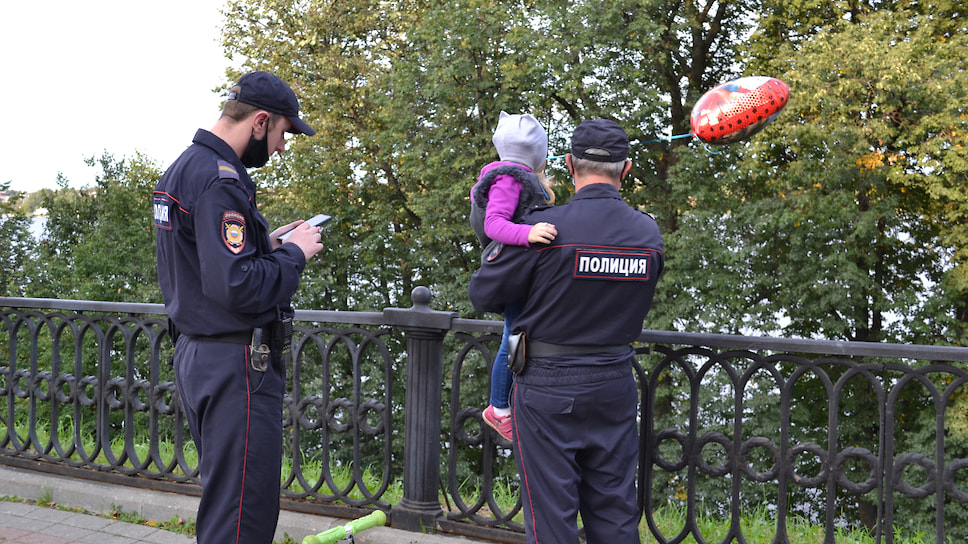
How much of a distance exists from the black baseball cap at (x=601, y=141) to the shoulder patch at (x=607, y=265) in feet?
1.08

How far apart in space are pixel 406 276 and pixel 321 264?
8.34 feet

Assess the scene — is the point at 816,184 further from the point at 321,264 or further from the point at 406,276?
the point at 321,264

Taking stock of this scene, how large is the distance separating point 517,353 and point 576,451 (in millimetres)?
373

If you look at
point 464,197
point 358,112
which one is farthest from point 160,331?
point 358,112

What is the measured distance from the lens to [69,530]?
4.30m

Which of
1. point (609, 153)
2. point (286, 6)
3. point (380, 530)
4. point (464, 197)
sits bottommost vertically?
point (380, 530)

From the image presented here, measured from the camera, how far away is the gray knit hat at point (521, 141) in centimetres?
308

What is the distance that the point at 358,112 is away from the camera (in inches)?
966

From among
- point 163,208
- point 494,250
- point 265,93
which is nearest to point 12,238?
point 163,208

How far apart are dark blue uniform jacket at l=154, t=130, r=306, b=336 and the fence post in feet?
4.34

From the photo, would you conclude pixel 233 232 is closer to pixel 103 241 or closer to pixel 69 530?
pixel 69 530

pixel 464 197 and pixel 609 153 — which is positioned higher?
pixel 464 197

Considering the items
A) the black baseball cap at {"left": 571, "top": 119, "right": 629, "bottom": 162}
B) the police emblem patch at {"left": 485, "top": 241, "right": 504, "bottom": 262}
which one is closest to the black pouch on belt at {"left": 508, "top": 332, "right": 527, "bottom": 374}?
the police emblem patch at {"left": 485, "top": 241, "right": 504, "bottom": 262}

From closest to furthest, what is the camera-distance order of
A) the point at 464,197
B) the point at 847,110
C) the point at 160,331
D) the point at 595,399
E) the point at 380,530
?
the point at 595,399, the point at 380,530, the point at 160,331, the point at 847,110, the point at 464,197
